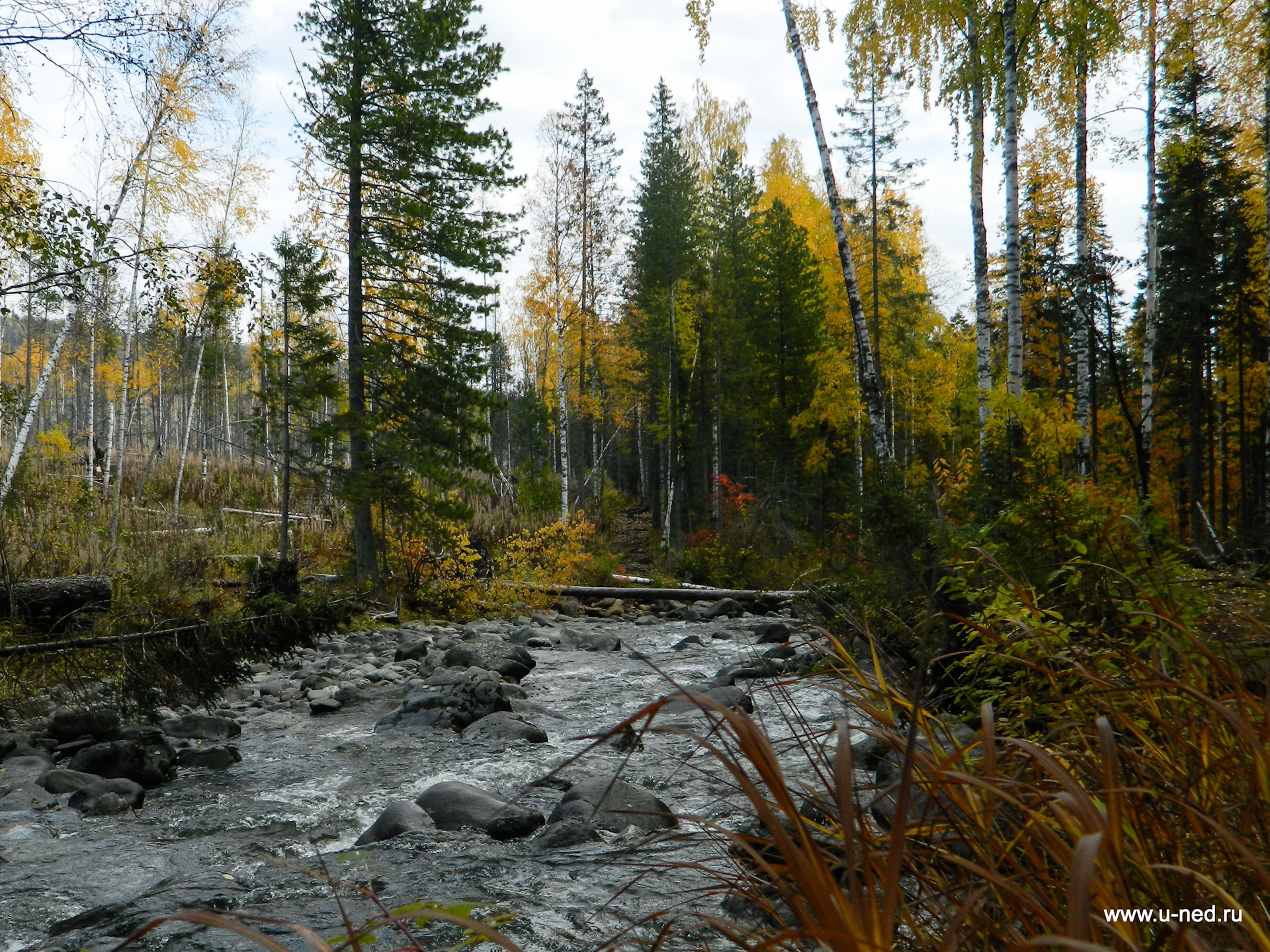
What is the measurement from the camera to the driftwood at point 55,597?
13.8ft

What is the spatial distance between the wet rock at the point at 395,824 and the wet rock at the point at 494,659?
11.2 feet

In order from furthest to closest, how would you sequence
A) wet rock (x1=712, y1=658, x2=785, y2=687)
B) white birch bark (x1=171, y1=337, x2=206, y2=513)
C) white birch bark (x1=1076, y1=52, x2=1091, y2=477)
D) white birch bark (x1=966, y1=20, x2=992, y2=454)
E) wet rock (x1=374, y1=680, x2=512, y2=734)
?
white birch bark (x1=171, y1=337, x2=206, y2=513) < white birch bark (x1=1076, y1=52, x2=1091, y2=477) < white birch bark (x1=966, y1=20, x2=992, y2=454) < wet rock (x1=712, y1=658, x2=785, y2=687) < wet rock (x1=374, y1=680, x2=512, y2=734)

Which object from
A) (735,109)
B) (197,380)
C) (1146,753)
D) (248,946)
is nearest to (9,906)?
(248,946)

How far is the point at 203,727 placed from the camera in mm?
5121

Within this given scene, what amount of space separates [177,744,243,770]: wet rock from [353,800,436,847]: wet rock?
152 centimetres

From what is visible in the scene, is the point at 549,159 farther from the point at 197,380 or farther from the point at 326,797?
the point at 326,797

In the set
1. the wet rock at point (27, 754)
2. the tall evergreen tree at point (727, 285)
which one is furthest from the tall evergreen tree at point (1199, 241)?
the wet rock at point (27, 754)

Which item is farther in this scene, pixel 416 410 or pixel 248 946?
pixel 416 410

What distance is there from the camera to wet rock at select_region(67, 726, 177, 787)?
4.07 meters

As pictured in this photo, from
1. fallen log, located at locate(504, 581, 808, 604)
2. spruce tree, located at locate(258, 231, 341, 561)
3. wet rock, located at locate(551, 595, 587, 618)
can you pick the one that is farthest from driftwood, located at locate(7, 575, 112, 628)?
fallen log, located at locate(504, 581, 808, 604)

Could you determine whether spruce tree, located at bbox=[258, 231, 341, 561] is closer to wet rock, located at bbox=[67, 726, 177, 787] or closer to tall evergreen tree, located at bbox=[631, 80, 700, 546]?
wet rock, located at bbox=[67, 726, 177, 787]

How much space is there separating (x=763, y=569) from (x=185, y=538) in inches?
377

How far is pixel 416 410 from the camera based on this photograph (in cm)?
1096

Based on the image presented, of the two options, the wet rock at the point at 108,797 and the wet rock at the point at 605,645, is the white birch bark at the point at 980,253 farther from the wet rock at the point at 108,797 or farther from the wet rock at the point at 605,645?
the wet rock at the point at 108,797
